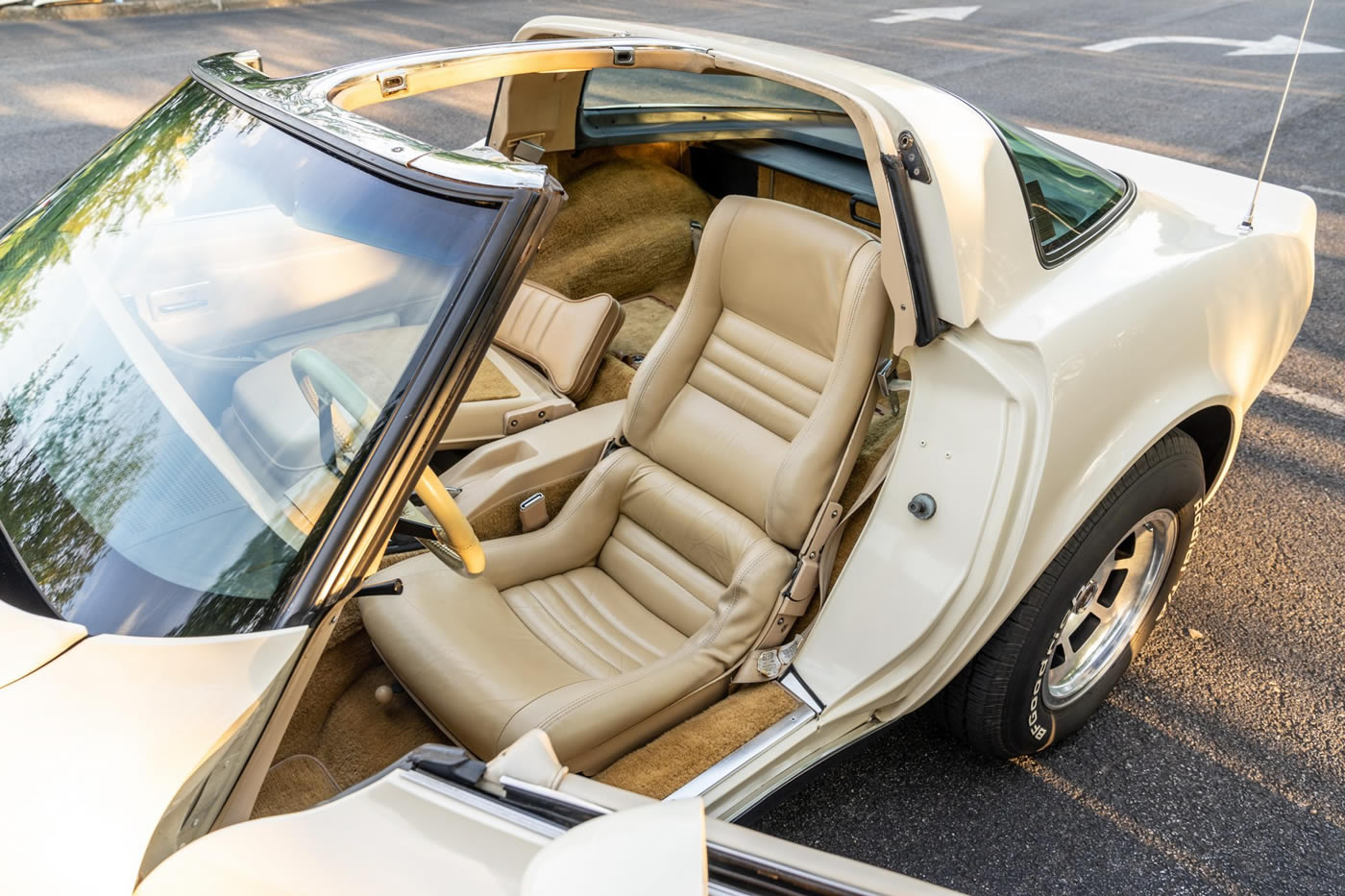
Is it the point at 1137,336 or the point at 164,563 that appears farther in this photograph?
the point at 1137,336

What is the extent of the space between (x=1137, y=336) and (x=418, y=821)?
1.65m

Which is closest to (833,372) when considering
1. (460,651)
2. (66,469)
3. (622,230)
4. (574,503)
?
(574,503)

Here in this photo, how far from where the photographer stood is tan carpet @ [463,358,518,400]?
9.95ft

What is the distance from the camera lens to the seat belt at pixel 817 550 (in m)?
2.20

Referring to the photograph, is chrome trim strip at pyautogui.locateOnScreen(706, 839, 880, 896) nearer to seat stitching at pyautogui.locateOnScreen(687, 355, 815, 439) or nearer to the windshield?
the windshield

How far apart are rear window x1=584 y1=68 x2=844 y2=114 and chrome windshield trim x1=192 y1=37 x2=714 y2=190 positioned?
1.01 meters

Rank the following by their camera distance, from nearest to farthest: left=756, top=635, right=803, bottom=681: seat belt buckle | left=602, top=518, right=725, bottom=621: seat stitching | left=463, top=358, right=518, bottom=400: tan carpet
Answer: left=756, top=635, right=803, bottom=681: seat belt buckle
left=602, top=518, right=725, bottom=621: seat stitching
left=463, top=358, right=518, bottom=400: tan carpet

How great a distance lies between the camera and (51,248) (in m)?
1.90

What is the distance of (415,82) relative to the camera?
1.97 m

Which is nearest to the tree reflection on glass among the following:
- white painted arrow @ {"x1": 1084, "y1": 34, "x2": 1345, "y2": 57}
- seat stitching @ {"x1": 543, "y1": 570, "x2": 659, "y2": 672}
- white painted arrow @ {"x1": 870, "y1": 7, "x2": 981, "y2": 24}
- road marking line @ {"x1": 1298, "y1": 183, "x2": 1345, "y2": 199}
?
seat stitching @ {"x1": 543, "y1": 570, "x2": 659, "y2": 672}

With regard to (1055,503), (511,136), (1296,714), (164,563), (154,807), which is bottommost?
(1296,714)

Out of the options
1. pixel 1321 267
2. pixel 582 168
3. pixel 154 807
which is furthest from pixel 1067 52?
pixel 154 807

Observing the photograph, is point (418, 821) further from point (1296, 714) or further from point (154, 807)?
point (1296, 714)

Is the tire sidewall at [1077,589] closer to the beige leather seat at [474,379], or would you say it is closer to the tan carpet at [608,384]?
the beige leather seat at [474,379]
